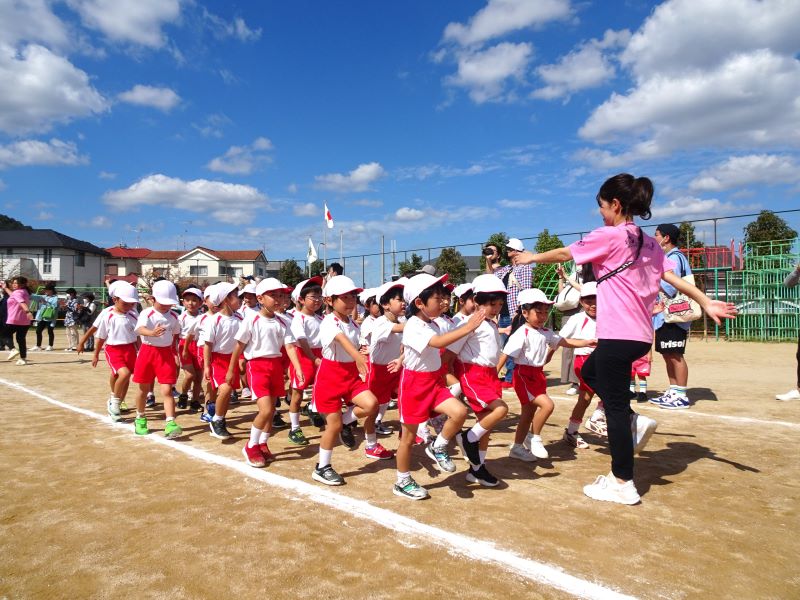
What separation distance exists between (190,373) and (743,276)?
2053 centimetres

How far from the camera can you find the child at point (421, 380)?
162 inches

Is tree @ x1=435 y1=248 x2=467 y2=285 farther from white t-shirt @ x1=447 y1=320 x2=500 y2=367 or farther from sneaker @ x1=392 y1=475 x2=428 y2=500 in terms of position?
sneaker @ x1=392 y1=475 x2=428 y2=500

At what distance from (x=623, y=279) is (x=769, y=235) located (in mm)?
28833

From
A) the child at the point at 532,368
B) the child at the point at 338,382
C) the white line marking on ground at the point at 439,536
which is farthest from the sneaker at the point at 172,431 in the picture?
the child at the point at 532,368

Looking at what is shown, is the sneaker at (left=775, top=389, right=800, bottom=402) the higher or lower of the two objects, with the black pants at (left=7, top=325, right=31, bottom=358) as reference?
lower

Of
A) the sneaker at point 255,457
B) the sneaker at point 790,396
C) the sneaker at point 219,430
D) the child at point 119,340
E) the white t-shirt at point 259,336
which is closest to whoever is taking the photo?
the sneaker at point 255,457

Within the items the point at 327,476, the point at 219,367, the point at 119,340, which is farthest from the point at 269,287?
the point at 119,340

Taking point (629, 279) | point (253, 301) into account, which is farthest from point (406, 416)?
point (253, 301)

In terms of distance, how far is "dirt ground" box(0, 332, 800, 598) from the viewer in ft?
9.09

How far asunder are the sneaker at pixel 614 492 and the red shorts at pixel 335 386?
2121 millimetres

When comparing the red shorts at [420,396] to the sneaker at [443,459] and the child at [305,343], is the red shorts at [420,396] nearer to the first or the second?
the sneaker at [443,459]

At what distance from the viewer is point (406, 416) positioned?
166 inches

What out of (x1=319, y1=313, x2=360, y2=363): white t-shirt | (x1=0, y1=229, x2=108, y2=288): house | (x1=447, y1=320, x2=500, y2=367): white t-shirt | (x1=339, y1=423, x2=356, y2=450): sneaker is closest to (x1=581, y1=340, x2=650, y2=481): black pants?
(x1=447, y1=320, x2=500, y2=367): white t-shirt

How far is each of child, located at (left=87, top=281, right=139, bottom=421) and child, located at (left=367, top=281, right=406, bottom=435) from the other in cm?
366
